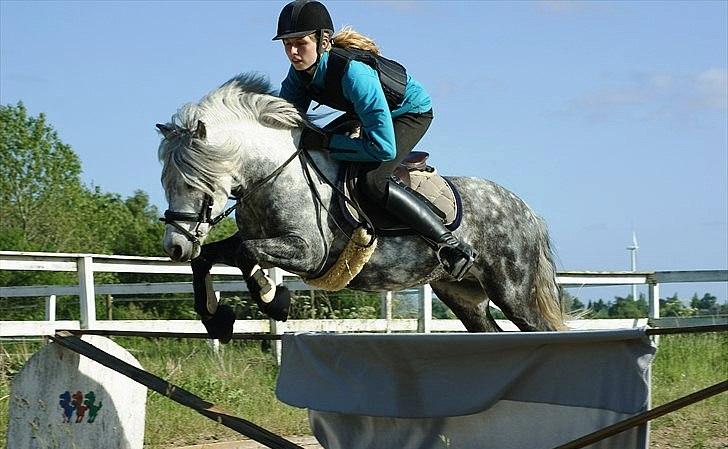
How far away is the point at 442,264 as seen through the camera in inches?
232

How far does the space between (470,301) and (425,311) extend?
3.73 m

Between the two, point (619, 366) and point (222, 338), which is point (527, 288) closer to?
point (222, 338)

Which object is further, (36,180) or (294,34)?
(36,180)

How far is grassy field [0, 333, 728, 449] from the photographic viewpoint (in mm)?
6859

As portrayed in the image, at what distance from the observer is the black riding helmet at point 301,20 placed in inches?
214

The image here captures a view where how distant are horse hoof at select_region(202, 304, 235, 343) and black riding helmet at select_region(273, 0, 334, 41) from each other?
4.40ft

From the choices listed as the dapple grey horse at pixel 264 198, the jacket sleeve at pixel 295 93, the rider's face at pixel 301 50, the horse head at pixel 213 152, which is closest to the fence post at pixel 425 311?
the dapple grey horse at pixel 264 198

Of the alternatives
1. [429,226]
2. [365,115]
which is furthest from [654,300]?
[365,115]

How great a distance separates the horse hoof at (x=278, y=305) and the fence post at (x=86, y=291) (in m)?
2.57

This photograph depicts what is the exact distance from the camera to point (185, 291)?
10.6 meters

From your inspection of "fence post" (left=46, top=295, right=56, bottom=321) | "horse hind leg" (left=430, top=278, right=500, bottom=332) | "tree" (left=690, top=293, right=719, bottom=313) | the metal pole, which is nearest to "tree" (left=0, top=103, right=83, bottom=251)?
"fence post" (left=46, top=295, right=56, bottom=321)

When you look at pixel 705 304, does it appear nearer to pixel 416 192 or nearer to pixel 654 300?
pixel 654 300

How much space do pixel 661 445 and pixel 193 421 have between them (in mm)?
2841

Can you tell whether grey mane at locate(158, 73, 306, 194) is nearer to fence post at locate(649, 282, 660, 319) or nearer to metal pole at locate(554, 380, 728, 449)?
metal pole at locate(554, 380, 728, 449)
